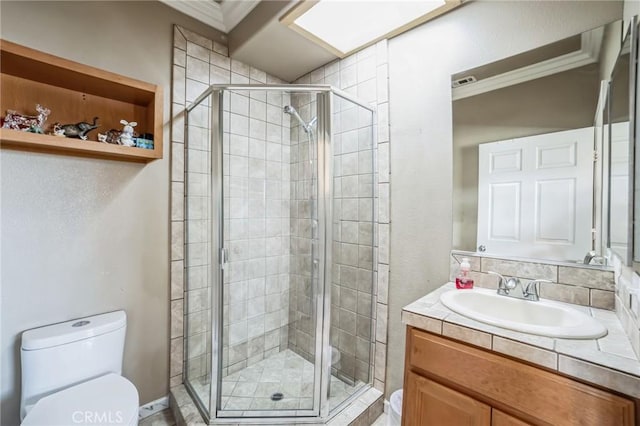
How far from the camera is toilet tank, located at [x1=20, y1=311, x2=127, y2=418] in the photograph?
1.26 metres

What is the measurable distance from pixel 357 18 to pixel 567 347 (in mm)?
1848

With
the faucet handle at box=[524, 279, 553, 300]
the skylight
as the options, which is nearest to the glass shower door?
the skylight

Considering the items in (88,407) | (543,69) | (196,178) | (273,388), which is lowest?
(273,388)

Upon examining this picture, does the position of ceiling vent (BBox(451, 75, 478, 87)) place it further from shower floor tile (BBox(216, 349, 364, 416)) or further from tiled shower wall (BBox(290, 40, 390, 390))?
shower floor tile (BBox(216, 349, 364, 416))

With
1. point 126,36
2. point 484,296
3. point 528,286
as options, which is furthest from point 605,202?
point 126,36

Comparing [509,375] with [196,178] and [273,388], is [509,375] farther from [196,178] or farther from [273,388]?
[196,178]

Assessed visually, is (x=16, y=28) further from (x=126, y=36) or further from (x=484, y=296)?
(x=484, y=296)

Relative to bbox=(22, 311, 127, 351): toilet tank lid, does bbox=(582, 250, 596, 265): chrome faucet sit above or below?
above

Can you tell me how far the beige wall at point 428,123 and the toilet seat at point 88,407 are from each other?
142 cm

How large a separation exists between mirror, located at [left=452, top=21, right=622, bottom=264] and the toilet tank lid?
1909mm

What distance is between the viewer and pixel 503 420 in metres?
0.94

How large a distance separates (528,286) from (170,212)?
203 centimetres

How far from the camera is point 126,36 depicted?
165 centimetres

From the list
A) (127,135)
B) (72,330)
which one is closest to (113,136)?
(127,135)
